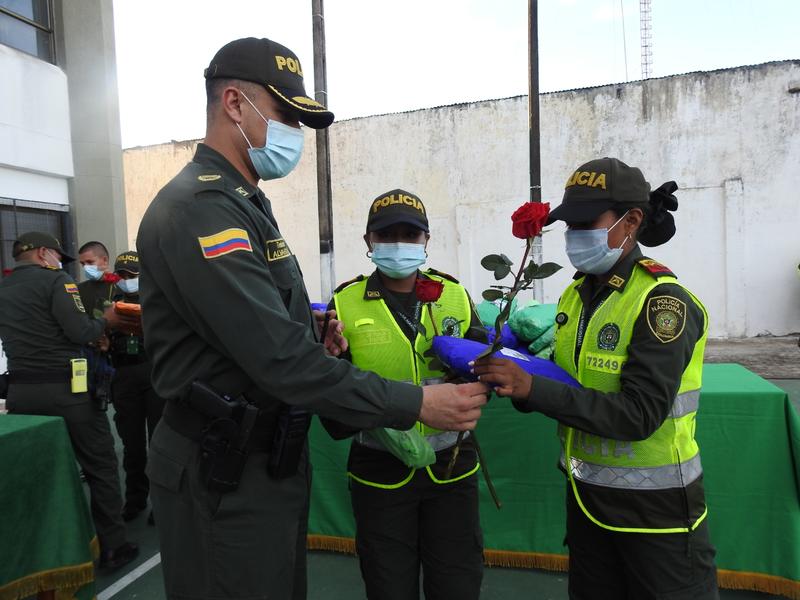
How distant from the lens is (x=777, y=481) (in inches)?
102

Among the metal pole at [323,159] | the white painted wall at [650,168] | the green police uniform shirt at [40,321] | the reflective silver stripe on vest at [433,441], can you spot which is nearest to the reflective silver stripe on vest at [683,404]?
the reflective silver stripe on vest at [433,441]

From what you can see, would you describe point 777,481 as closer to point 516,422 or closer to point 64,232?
point 516,422

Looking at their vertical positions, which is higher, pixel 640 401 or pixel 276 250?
pixel 276 250

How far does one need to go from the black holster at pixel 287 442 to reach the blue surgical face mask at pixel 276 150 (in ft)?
2.10

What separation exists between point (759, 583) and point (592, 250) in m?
2.08

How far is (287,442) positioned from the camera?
1.39m

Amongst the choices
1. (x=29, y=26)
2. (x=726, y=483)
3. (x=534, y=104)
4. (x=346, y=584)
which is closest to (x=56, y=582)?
(x=346, y=584)

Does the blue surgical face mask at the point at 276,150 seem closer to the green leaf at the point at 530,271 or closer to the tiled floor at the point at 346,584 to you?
the green leaf at the point at 530,271

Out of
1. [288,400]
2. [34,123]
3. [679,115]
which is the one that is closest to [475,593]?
[288,400]

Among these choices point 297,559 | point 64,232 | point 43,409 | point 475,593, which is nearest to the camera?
point 297,559

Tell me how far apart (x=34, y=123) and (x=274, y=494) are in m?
Answer: 7.75

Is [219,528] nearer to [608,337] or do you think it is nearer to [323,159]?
[608,337]

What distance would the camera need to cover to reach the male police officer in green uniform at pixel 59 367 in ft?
10.6

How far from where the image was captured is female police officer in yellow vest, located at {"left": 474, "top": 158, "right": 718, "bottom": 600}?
5.00 feet
